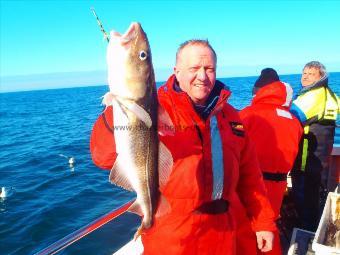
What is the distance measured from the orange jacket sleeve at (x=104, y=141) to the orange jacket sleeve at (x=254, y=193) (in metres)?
1.47

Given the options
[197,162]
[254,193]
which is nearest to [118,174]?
[197,162]

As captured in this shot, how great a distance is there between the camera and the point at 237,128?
3.25 meters

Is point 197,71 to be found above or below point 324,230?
above

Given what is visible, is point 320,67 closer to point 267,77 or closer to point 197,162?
point 267,77

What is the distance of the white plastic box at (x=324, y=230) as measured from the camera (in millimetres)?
3592

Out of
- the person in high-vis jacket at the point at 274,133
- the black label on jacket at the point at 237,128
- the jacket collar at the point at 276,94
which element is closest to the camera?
the black label on jacket at the point at 237,128

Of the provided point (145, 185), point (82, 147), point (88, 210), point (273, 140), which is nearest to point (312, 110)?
point (273, 140)

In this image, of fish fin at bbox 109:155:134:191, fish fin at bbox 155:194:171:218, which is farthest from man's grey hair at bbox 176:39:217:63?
fish fin at bbox 155:194:171:218

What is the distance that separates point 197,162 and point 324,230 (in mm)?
2417

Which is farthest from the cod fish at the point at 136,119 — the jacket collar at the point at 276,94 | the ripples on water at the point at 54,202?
the ripples on water at the point at 54,202

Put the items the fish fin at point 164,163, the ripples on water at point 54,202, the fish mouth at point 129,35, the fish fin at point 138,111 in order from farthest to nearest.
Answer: the ripples on water at point 54,202 → the fish fin at point 164,163 → the fish fin at point 138,111 → the fish mouth at point 129,35

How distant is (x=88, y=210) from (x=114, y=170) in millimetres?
9491

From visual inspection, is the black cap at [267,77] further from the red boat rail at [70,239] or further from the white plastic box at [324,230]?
the red boat rail at [70,239]

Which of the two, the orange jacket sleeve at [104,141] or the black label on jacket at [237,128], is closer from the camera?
the orange jacket sleeve at [104,141]
